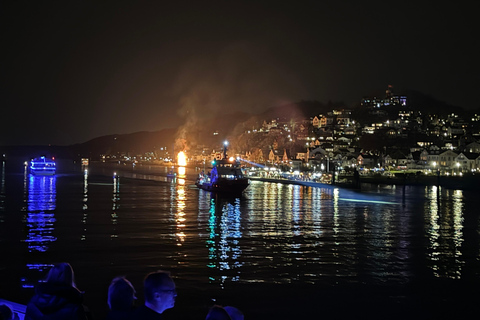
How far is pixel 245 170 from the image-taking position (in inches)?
4938

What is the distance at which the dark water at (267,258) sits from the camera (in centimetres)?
1314

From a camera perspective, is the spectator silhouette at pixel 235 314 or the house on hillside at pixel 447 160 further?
the house on hillside at pixel 447 160

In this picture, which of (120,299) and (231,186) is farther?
(231,186)

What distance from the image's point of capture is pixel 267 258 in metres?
19.0

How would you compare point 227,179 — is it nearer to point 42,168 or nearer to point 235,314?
point 235,314

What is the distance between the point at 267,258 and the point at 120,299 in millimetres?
14781

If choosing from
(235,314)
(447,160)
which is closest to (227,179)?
(235,314)

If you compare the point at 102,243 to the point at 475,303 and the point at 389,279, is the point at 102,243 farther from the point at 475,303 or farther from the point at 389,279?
the point at 475,303

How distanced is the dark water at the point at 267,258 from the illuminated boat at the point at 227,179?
70.2ft

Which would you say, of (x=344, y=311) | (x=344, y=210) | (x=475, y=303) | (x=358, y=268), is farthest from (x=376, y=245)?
(x=344, y=210)

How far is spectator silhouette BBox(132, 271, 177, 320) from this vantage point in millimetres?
4582

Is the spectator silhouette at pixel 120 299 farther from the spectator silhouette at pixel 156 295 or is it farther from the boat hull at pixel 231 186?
the boat hull at pixel 231 186

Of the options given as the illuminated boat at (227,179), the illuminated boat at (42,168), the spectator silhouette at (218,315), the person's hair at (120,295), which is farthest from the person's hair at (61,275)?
the illuminated boat at (42,168)

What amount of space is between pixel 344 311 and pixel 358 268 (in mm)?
5331
